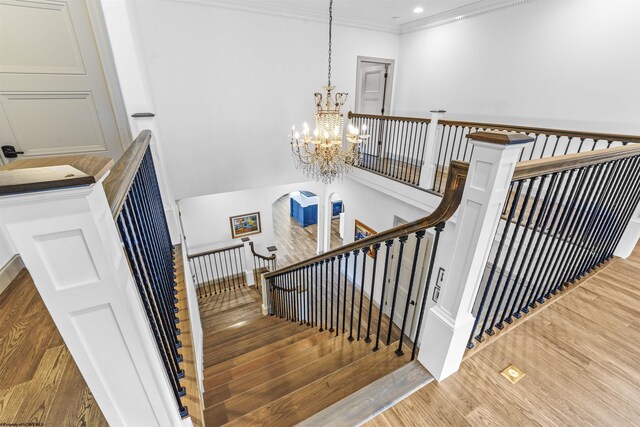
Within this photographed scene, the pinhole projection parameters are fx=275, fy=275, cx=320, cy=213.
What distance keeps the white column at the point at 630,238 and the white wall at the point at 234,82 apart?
4597 mm

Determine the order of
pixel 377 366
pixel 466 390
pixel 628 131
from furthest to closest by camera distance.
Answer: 1. pixel 628 131
2. pixel 377 366
3. pixel 466 390

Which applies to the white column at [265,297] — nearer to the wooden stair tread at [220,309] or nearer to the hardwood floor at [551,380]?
the wooden stair tread at [220,309]

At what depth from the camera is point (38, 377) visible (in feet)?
4.32

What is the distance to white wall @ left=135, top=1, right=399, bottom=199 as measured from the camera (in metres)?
4.16

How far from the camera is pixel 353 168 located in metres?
5.76

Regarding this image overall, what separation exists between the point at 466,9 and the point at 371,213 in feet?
12.4

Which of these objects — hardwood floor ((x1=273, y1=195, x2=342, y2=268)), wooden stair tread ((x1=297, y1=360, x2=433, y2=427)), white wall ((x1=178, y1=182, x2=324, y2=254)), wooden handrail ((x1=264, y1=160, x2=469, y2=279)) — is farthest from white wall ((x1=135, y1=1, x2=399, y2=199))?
wooden stair tread ((x1=297, y1=360, x2=433, y2=427))

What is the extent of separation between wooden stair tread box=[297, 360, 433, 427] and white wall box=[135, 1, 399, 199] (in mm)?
4497

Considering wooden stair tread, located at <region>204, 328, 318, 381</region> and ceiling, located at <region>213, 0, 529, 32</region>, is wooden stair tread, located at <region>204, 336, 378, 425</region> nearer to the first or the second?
wooden stair tread, located at <region>204, 328, 318, 381</region>

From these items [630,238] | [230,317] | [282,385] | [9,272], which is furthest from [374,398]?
[230,317]

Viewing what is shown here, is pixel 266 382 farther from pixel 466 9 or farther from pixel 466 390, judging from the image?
pixel 466 9

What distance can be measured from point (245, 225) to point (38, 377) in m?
5.77

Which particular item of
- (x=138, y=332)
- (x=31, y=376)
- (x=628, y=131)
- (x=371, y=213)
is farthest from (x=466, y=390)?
(x=371, y=213)

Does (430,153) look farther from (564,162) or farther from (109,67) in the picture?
(109,67)
